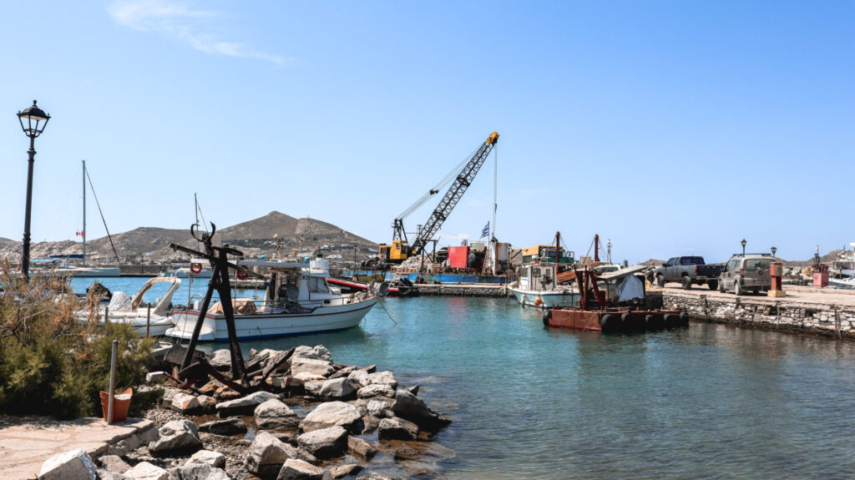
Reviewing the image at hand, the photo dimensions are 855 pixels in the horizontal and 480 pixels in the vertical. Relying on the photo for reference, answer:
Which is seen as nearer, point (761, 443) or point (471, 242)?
point (761, 443)

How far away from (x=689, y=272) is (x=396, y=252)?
49.3m

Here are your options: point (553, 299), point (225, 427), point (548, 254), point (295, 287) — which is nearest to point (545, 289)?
point (553, 299)

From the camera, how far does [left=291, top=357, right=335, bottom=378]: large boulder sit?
15.2 meters

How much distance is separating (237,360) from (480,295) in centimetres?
4821

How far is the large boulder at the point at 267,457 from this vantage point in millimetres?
8383

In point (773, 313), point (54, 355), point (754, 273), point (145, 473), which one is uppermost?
point (754, 273)

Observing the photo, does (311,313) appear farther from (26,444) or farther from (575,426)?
(26,444)

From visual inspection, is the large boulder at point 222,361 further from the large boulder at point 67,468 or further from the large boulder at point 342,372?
the large boulder at point 67,468

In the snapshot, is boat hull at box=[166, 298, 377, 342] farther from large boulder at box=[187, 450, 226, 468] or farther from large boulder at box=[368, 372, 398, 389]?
large boulder at box=[187, 450, 226, 468]

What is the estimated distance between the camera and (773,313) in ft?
92.0

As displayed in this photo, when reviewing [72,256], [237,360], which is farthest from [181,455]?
[72,256]

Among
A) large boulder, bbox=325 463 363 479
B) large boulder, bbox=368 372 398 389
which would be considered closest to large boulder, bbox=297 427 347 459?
large boulder, bbox=325 463 363 479

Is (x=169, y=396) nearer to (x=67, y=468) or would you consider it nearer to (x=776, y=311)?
(x=67, y=468)

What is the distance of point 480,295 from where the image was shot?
6022 centimetres
